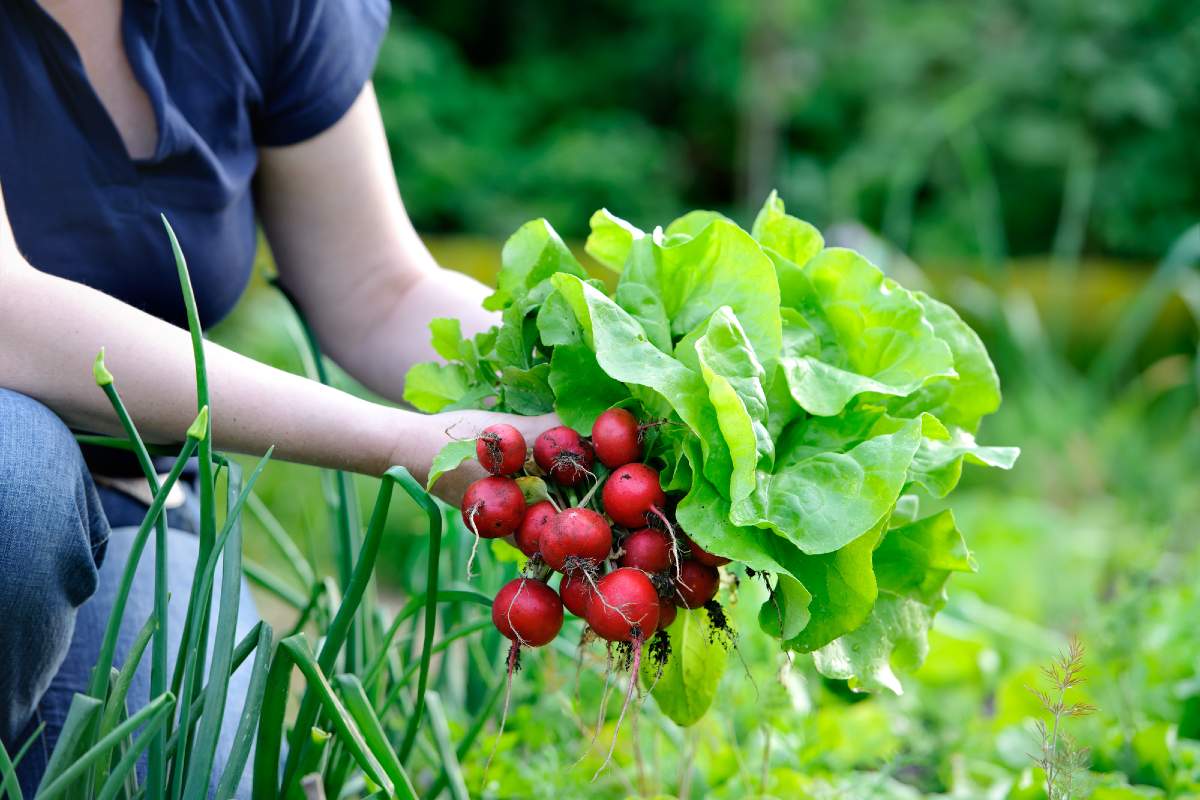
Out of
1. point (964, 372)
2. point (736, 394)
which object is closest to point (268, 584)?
point (736, 394)

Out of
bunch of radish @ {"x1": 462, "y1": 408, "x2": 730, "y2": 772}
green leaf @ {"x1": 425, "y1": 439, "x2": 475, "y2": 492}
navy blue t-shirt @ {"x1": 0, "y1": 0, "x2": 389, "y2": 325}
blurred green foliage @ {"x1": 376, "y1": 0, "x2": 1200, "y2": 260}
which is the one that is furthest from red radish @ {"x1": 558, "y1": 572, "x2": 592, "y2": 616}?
blurred green foliage @ {"x1": 376, "y1": 0, "x2": 1200, "y2": 260}

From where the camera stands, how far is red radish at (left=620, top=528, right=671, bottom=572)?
2.67 ft

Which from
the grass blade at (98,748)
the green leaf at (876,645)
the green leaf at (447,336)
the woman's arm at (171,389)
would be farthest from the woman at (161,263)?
the green leaf at (876,645)

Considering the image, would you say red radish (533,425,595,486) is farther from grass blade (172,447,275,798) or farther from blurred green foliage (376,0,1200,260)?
blurred green foliage (376,0,1200,260)

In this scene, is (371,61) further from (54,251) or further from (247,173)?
(54,251)

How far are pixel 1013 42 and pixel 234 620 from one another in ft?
14.0

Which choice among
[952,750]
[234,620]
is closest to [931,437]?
[234,620]

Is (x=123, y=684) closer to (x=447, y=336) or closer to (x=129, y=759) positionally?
(x=129, y=759)

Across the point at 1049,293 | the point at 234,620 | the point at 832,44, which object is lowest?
the point at 1049,293

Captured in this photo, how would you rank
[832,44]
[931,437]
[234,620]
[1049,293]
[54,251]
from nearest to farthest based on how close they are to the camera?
[234,620]
[931,437]
[54,251]
[1049,293]
[832,44]

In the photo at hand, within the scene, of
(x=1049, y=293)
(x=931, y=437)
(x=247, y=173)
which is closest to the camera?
(x=931, y=437)

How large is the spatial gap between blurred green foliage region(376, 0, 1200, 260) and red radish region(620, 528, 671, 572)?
10.6 feet

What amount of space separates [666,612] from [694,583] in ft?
0.10

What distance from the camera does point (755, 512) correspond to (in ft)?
2.61
